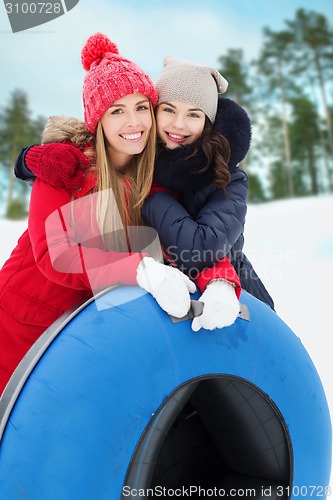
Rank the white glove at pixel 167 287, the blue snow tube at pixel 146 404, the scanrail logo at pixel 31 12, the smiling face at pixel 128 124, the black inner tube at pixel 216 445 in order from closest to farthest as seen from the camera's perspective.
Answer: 1. the blue snow tube at pixel 146 404
2. the white glove at pixel 167 287
3. the black inner tube at pixel 216 445
4. the smiling face at pixel 128 124
5. the scanrail logo at pixel 31 12

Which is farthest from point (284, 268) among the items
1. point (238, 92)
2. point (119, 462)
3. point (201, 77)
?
point (238, 92)

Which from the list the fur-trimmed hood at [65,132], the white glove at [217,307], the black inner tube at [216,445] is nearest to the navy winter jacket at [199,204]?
the white glove at [217,307]

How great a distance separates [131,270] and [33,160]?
43cm

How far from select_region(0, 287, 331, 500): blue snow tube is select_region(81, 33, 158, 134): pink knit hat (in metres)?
0.56

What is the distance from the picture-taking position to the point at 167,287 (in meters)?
1.49

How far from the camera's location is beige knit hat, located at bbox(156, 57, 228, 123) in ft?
6.03

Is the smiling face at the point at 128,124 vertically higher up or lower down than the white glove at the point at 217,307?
higher up

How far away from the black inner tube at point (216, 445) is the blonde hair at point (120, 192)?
468 millimetres

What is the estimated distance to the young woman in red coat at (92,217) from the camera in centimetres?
157

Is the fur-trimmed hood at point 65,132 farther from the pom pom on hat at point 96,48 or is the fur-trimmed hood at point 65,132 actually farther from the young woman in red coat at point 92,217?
the pom pom on hat at point 96,48

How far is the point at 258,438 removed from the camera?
1704 millimetres

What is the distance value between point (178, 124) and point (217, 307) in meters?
0.59

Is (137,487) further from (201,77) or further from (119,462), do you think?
(201,77)

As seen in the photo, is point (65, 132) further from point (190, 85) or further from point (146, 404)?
point (146, 404)
